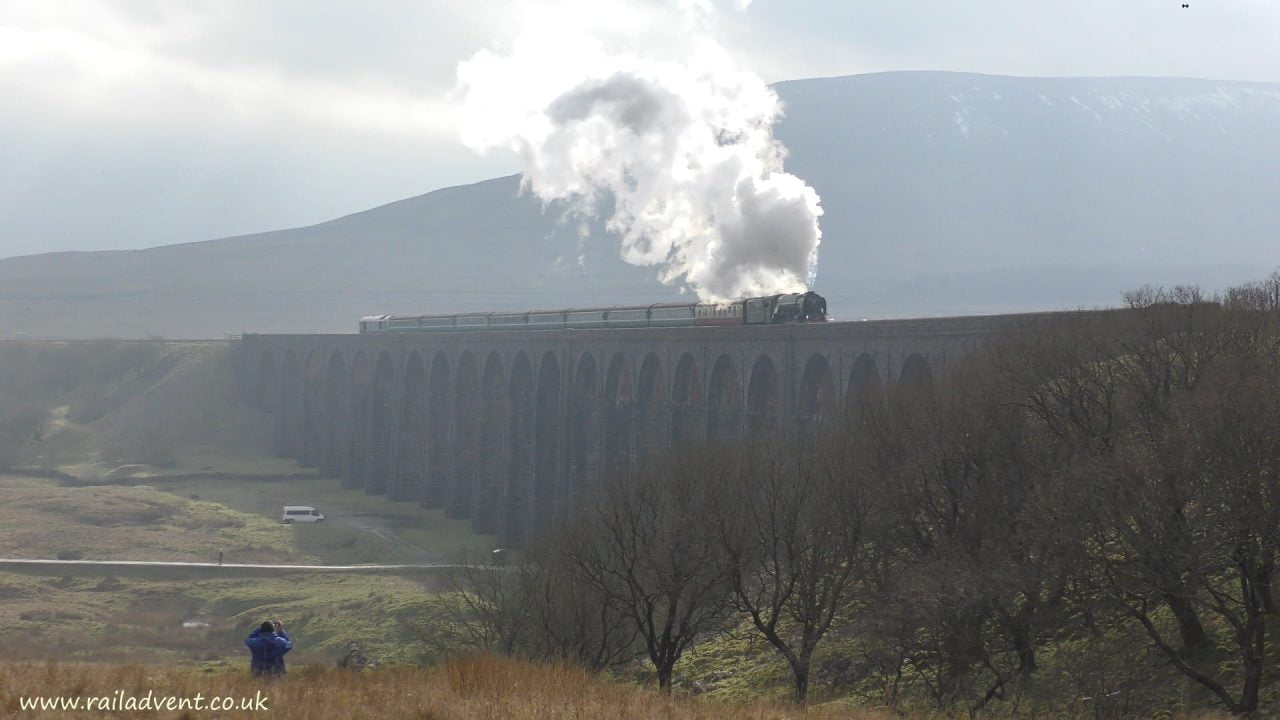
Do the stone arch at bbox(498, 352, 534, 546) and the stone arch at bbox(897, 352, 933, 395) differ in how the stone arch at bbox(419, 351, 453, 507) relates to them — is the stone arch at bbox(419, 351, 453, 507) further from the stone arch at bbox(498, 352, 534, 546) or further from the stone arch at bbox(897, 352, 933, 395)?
the stone arch at bbox(897, 352, 933, 395)

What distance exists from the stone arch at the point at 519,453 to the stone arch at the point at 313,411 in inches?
1078

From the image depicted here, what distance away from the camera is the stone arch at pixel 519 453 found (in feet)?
219

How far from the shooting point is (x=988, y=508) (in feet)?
88.3

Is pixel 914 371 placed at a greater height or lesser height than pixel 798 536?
greater

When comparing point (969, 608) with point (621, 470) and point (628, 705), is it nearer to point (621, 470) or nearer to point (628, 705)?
point (628, 705)

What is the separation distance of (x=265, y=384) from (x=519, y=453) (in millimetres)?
44406

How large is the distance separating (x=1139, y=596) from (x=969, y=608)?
3.76m

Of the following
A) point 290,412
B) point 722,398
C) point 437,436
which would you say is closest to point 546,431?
point 437,436

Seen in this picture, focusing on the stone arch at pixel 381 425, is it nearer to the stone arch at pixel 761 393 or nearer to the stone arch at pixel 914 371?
the stone arch at pixel 761 393

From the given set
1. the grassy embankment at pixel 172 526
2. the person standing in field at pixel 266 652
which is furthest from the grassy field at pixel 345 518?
the person standing in field at pixel 266 652

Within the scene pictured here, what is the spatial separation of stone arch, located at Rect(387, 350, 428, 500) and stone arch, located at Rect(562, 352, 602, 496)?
17.3 m

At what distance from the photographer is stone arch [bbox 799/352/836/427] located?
148 ft

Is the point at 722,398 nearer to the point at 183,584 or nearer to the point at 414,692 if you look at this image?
the point at 183,584

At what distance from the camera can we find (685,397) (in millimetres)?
54438
